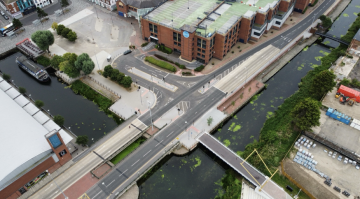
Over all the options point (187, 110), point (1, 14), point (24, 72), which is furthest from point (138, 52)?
point (1, 14)

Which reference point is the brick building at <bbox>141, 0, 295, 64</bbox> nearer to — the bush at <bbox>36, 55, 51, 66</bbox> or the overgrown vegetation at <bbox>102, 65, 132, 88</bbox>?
the overgrown vegetation at <bbox>102, 65, 132, 88</bbox>

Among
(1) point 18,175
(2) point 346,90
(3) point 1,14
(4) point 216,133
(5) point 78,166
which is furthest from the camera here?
(3) point 1,14

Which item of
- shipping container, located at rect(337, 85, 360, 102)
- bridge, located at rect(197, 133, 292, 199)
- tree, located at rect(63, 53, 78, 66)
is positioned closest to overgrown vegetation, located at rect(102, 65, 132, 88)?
tree, located at rect(63, 53, 78, 66)

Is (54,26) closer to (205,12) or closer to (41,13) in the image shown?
(41,13)

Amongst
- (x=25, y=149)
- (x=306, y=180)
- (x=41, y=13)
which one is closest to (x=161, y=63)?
(x=25, y=149)

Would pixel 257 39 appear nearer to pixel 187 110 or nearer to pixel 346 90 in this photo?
pixel 346 90

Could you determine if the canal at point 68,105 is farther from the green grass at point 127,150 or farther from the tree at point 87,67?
the green grass at point 127,150

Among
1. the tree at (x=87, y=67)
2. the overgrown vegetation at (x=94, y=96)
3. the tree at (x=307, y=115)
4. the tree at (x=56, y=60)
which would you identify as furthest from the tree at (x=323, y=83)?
the tree at (x=56, y=60)
